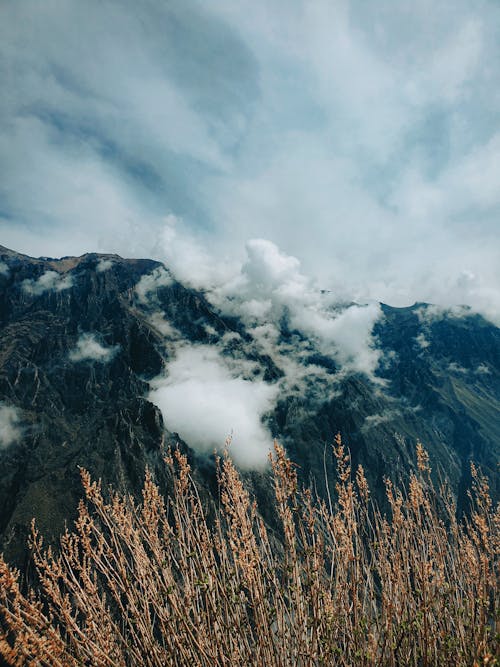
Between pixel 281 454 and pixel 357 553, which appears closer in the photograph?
pixel 281 454

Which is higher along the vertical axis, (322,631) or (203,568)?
(203,568)

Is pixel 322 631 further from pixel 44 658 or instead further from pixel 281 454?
pixel 44 658

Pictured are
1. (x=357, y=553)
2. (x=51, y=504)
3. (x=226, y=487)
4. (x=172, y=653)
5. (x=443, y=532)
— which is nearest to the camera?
(x=172, y=653)

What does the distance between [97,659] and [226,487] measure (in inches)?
78.0

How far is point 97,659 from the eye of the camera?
3088mm

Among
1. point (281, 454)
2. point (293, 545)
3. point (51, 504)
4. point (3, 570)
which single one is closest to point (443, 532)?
point (293, 545)

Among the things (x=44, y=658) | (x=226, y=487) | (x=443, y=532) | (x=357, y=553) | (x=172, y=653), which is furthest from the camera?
(x=443, y=532)

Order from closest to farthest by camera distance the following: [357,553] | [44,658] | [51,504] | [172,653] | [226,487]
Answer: [44,658] → [172,653] → [226,487] → [357,553] → [51,504]

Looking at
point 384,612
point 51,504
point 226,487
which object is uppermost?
point 51,504

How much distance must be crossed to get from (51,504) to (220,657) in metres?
210

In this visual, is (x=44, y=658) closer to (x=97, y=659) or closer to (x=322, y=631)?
(x=97, y=659)

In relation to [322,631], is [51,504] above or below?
above

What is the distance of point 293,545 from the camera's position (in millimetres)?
3998

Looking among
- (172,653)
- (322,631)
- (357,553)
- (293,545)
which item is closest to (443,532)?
(357,553)
